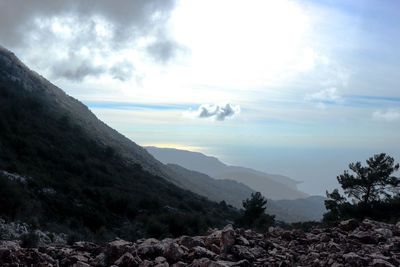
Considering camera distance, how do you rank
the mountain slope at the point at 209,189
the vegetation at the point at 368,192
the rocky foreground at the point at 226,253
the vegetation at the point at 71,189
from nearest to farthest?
1. the rocky foreground at the point at 226,253
2. the vegetation at the point at 71,189
3. the vegetation at the point at 368,192
4. the mountain slope at the point at 209,189

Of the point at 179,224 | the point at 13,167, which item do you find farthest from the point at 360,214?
the point at 13,167

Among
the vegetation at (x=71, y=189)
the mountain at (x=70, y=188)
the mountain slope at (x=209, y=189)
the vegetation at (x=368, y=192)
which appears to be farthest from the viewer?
the mountain slope at (x=209, y=189)

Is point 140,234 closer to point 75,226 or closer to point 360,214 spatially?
point 75,226

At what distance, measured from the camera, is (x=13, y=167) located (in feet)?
67.1

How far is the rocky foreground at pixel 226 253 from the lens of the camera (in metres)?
5.69

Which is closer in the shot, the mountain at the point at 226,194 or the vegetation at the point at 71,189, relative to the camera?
the vegetation at the point at 71,189

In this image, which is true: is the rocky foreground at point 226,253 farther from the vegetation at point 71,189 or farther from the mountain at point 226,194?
the mountain at point 226,194

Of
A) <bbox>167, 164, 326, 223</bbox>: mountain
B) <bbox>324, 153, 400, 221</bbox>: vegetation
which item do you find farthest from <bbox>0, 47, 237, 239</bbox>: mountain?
<bbox>167, 164, 326, 223</bbox>: mountain

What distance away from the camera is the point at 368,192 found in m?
21.6

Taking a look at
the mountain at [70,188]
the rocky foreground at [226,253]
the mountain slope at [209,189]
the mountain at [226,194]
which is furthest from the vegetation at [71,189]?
the mountain slope at [209,189]

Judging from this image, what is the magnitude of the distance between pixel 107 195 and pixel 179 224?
27.8 feet

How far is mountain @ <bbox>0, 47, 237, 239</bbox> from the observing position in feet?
49.4

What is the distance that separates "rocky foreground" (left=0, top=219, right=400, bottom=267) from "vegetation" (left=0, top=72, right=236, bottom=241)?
526 cm

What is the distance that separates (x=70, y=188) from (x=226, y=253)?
60.0ft
